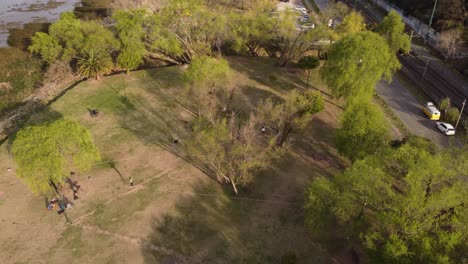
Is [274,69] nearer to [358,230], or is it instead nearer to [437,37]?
[437,37]

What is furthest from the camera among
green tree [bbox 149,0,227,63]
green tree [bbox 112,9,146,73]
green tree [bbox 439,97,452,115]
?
green tree [bbox 149,0,227,63]

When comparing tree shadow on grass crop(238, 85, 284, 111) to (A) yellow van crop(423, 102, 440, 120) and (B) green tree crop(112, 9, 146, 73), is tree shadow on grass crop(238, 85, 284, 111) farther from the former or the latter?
(A) yellow van crop(423, 102, 440, 120)

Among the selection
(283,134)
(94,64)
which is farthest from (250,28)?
(94,64)

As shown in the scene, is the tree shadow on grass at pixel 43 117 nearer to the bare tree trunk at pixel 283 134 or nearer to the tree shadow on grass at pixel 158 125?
the tree shadow on grass at pixel 158 125

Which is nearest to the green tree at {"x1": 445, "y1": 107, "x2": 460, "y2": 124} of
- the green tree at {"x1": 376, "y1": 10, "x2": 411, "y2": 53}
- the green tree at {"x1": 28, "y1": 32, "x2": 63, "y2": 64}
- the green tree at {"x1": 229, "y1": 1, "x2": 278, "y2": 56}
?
the green tree at {"x1": 376, "y1": 10, "x2": 411, "y2": 53}

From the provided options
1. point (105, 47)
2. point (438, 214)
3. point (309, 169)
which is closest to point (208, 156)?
point (309, 169)

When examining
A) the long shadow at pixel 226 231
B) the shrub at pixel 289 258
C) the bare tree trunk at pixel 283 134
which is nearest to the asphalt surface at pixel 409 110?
the bare tree trunk at pixel 283 134
